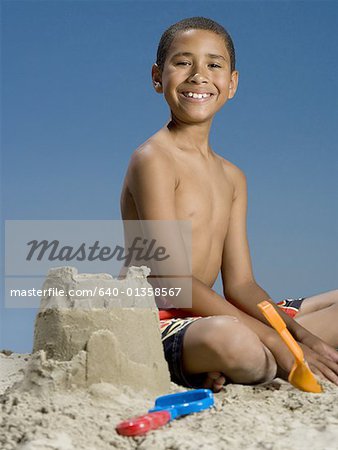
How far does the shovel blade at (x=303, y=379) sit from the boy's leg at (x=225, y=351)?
0.11m

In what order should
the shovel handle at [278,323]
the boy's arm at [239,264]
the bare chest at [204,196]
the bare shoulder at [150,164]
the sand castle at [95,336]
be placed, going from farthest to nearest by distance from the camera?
the boy's arm at [239,264] → the bare chest at [204,196] → the bare shoulder at [150,164] → the shovel handle at [278,323] → the sand castle at [95,336]

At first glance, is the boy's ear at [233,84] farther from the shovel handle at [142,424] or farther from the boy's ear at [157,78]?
the shovel handle at [142,424]

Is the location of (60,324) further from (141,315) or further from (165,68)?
(165,68)

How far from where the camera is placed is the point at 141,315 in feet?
7.25

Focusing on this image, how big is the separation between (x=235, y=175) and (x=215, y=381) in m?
1.07

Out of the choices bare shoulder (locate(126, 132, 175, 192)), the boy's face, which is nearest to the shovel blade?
bare shoulder (locate(126, 132, 175, 192))

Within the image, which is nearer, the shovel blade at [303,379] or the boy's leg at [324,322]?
the shovel blade at [303,379]

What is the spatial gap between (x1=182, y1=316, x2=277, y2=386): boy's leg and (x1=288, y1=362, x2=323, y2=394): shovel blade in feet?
0.35

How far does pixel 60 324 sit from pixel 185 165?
3.26ft

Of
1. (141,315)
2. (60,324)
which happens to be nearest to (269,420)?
(141,315)

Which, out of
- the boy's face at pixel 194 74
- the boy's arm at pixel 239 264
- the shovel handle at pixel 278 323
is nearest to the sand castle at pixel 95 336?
the shovel handle at pixel 278 323

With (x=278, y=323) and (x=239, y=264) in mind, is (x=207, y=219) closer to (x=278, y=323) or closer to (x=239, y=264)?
(x=239, y=264)

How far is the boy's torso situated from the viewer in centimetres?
283

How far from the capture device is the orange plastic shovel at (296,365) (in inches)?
91.0
